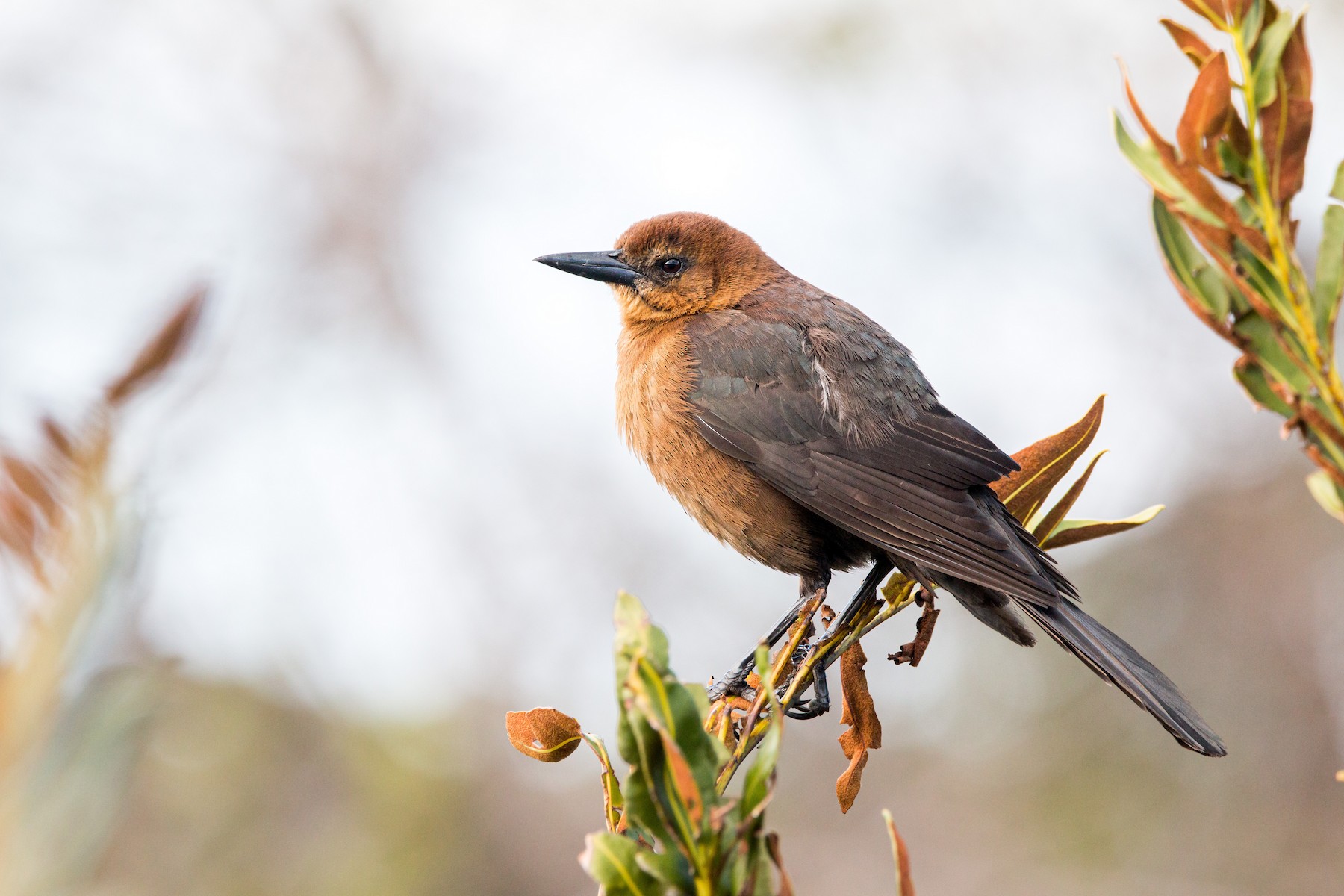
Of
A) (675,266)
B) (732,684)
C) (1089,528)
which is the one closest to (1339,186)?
(1089,528)

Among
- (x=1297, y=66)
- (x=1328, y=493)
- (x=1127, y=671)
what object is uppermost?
(x=1297, y=66)

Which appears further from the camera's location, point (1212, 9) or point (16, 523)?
point (1212, 9)

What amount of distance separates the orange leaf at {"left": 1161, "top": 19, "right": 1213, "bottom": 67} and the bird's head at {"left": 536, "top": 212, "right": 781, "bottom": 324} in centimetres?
260

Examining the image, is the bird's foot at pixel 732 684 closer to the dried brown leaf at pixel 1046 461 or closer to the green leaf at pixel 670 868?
the dried brown leaf at pixel 1046 461

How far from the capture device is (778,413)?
3379 mm

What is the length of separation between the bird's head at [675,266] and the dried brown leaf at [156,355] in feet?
11.6

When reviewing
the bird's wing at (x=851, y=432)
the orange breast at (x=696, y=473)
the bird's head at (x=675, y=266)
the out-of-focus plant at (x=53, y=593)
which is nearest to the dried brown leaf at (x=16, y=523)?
the out-of-focus plant at (x=53, y=593)

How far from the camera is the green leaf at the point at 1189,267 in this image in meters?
1.25

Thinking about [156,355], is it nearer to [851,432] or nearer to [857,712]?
[857,712]

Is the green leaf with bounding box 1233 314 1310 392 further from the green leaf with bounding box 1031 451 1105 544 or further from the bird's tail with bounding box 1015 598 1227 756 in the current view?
the bird's tail with bounding box 1015 598 1227 756

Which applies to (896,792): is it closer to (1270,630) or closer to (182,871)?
(1270,630)

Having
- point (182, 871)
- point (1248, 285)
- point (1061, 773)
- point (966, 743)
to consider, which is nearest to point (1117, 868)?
point (1061, 773)

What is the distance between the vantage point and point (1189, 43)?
1.38 metres

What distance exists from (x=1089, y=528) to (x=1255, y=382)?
2.78 feet
